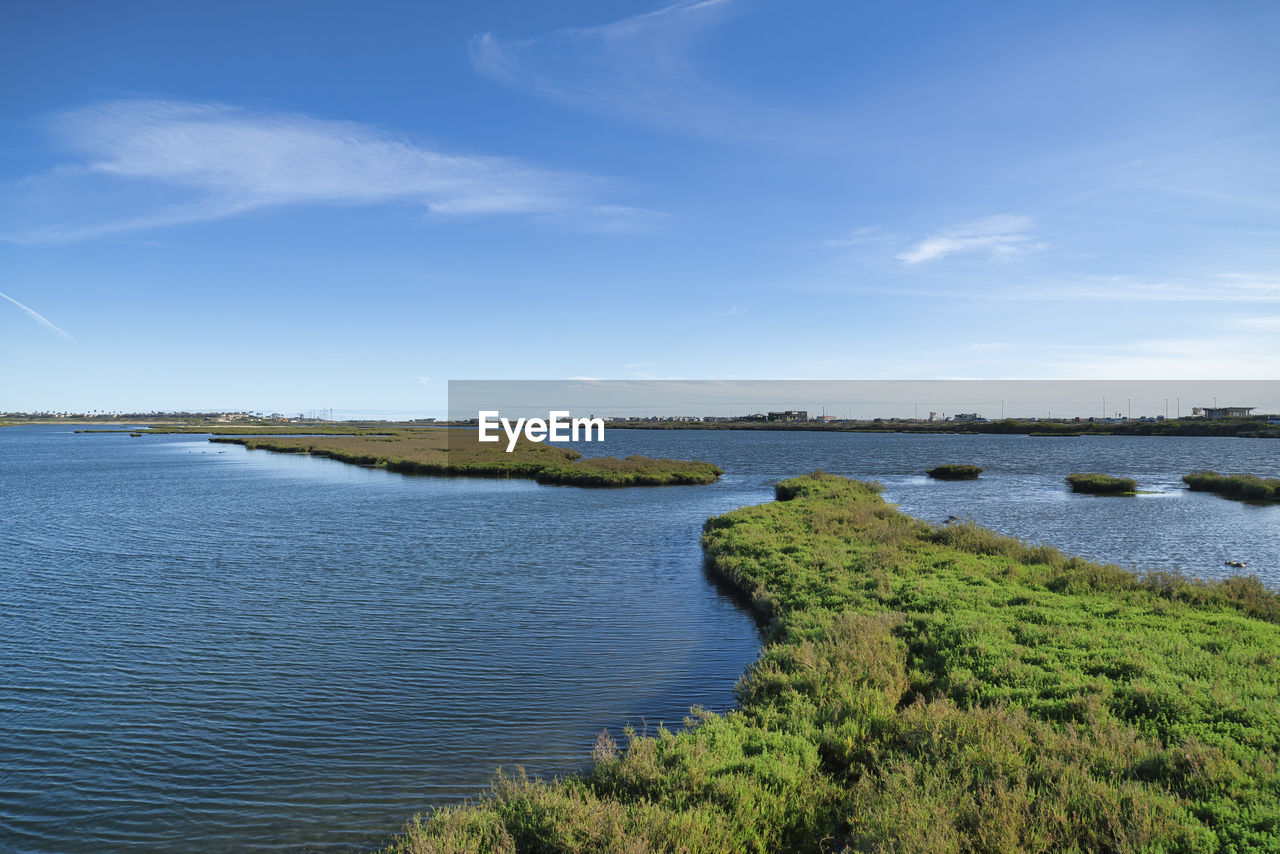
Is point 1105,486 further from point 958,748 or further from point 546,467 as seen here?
point 958,748

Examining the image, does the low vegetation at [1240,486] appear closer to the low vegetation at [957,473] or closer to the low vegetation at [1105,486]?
the low vegetation at [1105,486]

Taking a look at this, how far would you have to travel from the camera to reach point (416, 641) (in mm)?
17547

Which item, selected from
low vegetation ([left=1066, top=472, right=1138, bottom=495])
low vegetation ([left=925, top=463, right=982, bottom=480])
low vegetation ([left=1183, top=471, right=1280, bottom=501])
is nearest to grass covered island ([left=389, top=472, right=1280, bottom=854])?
low vegetation ([left=1066, top=472, right=1138, bottom=495])

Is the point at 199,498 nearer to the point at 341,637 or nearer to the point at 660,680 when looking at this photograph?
the point at 341,637

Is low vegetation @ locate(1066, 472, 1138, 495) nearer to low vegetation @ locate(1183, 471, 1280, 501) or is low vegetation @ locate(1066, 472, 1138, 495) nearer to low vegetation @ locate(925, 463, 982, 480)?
low vegetation @ locate(1183, 471, 1280, 501)

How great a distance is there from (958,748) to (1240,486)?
62.4 meters

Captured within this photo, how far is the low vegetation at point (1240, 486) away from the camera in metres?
52.5

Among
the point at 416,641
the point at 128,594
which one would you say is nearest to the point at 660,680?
the point at 416,641

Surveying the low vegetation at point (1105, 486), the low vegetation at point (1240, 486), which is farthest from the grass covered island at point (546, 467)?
the low vegetation at point (1240, 486)

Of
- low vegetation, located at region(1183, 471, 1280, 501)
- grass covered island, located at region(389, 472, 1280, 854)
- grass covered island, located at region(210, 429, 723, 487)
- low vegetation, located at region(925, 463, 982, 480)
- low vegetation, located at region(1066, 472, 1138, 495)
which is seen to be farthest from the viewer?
low vegetation, located at region(925, 463, 982, 480)

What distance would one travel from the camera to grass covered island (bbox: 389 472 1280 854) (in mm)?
7387

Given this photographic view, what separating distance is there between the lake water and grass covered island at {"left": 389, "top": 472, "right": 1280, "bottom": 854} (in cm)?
182

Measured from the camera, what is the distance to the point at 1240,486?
54.6 meters

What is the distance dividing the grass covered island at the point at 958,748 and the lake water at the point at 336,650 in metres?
1.82
